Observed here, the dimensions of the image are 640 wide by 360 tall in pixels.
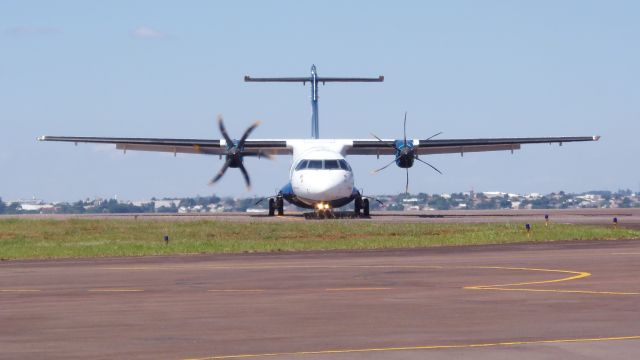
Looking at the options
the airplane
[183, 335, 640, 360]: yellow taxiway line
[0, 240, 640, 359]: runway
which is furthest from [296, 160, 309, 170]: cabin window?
[183, 335, 640, 360]: yellow taxiway line

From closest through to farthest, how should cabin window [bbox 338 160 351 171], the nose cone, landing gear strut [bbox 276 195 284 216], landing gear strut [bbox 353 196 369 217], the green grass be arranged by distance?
the green grass < the nose cone < cabin window [bbox 338 160 351 171] < landing gear strut [bbox 353 196 369 217] < landing gear strut [bbox 276 195 284 216]

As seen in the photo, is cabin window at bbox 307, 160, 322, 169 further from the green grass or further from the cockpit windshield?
the green grass

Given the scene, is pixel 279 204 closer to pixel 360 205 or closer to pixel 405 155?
pixel 360 205

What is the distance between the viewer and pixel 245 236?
41.8 metres

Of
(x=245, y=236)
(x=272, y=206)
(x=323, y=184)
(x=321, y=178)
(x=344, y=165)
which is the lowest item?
(x=245, y=236)

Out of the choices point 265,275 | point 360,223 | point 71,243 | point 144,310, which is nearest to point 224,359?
point 144,310

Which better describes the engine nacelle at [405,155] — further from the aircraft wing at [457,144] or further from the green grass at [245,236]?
the green grass at [245,236]

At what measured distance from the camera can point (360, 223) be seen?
4678cm

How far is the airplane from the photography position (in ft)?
173

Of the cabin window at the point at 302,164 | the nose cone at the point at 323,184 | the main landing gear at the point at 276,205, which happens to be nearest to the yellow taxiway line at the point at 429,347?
the nose cone at the point at 323,184

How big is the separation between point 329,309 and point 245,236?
83.6 feet

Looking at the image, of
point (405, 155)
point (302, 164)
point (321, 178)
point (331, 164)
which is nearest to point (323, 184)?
point (321, 178)

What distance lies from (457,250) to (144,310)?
54.3ft

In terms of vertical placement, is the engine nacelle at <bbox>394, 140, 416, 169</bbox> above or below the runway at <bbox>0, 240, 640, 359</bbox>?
above
